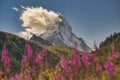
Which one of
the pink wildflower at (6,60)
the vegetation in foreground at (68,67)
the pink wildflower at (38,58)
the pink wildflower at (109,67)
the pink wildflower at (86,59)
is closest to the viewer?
the pink wildflower at (109,67)

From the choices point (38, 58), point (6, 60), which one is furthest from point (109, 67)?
point (6, 60)

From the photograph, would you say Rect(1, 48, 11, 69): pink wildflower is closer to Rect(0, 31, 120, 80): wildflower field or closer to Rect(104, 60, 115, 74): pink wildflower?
Rect(0, 31, 120, 80): wildflower field

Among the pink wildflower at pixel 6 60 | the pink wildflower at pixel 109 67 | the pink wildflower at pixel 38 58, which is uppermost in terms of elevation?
the pink wildflower at pixel 38 58

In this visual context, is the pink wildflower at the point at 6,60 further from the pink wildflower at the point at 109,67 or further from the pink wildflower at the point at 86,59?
the pink wildflower at the point at 109,67

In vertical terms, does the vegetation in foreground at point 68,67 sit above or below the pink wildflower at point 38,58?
below

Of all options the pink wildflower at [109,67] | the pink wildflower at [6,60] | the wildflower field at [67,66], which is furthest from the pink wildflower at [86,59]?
the pink wildflower at [6,60]

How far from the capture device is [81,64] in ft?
33.6

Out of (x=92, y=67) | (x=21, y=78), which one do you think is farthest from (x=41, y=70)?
(x=92, y=67)

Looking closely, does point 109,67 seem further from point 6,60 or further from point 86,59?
point 6,60

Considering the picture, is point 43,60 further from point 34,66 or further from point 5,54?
point 5,54

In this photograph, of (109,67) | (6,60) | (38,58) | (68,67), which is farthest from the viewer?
(38,58)

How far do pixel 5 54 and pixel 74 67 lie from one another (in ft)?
7.29

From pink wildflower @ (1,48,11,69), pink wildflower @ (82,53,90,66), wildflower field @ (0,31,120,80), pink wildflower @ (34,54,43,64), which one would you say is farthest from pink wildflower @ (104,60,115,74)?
pink wildflower @ (1,48,11,69)

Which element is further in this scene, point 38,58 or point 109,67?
point 38,58
